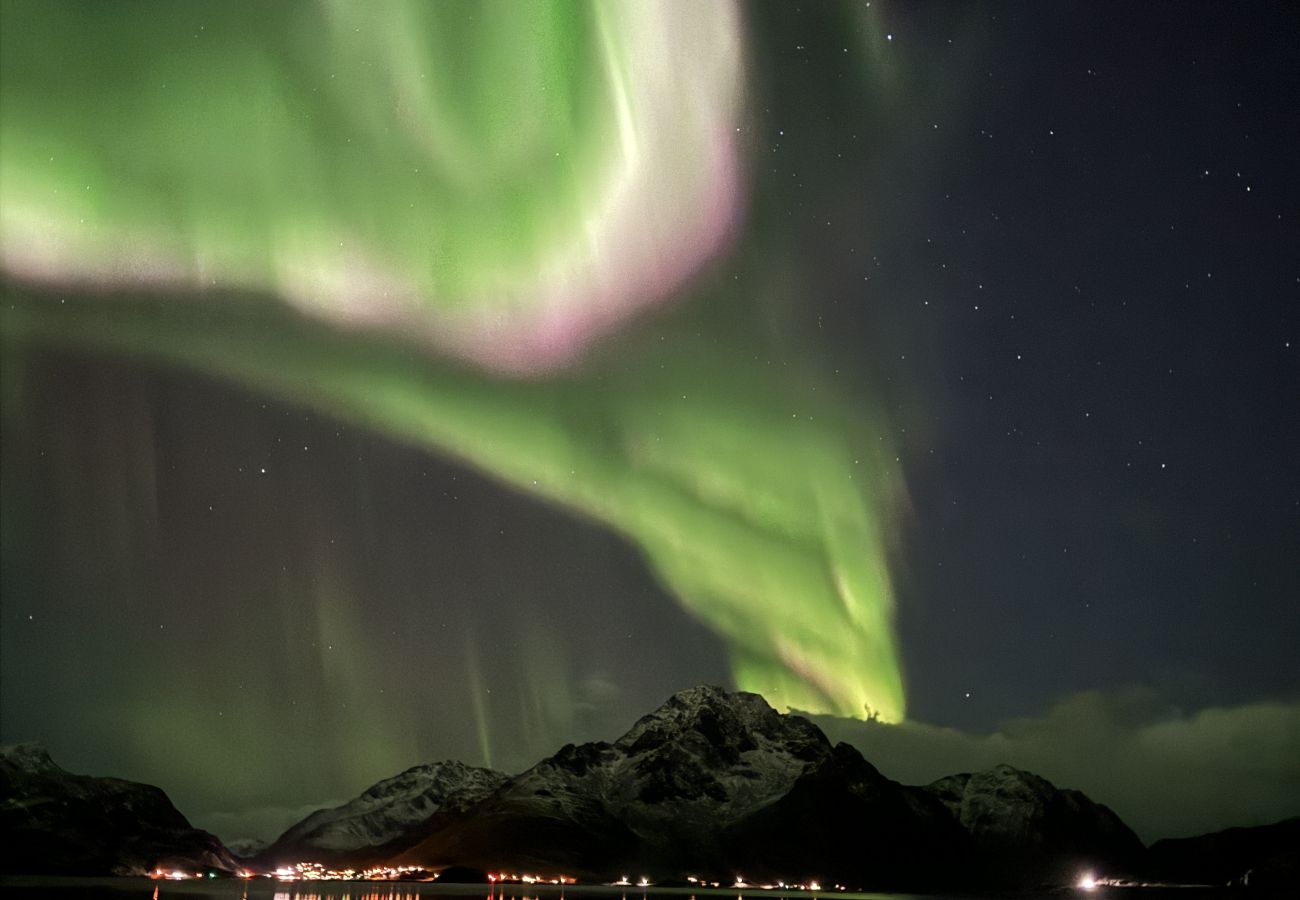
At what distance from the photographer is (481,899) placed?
644 ft

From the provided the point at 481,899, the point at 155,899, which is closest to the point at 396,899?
the point at 481,899

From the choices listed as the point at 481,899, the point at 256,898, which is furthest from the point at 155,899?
the point at 481,899

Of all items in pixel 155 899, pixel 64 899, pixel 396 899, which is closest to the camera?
pixel 64 899

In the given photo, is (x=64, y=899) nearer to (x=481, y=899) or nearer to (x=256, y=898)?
(x=256, y=898)

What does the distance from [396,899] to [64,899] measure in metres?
66.2

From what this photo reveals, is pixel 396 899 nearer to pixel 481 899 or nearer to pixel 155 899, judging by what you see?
pixel 481 899

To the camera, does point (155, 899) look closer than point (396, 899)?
Yes

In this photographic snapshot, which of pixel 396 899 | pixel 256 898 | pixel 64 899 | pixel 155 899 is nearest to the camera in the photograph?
pixel 64 899

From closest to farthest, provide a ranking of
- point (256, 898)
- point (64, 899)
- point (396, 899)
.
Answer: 1. point (64, 899)
2. point (256, 898)
3. point (396, 899)

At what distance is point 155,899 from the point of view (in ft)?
508

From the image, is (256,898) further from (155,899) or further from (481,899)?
(481,899)

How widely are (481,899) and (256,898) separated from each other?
123 feet

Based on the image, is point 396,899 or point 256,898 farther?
point 396,899

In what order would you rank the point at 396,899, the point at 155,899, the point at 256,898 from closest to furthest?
the point at 155,899 → the point at 256,898 → the point at 396,899
